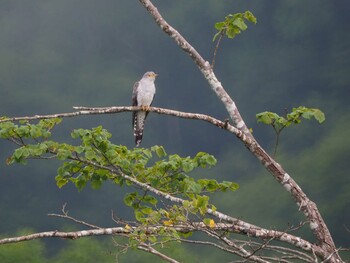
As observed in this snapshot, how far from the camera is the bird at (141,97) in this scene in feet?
41.1

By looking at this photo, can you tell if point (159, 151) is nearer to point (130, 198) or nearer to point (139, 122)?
point (130, 198)

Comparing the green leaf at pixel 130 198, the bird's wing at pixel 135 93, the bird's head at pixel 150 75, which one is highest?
the bird's head at pixel 150 75

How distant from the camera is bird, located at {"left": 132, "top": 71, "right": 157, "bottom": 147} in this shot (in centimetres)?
1254

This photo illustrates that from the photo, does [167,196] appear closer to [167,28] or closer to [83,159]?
[83,159]

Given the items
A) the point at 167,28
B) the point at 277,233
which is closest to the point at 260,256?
the point at 277,233

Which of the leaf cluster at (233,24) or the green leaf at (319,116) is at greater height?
the leaf cluster at (233,24)

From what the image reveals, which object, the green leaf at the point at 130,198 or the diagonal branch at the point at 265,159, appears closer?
the diagonal branch at the point at 265,159

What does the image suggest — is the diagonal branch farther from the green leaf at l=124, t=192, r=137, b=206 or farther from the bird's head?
the bird's head

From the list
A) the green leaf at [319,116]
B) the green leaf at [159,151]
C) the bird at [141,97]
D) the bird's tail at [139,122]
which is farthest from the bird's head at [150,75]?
the green leaf at [319,116]

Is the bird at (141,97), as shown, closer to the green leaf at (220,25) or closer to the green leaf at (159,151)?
the green leaf at (159,151)

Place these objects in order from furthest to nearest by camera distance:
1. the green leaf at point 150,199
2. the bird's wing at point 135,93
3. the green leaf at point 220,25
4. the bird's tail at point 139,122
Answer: the bird's wing at point 135,93
the bird's tail at point 139,122
the green leaf at point 150,199
the green leaf at point 220,25

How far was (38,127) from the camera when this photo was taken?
34.1 feet

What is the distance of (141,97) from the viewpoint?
508 inches

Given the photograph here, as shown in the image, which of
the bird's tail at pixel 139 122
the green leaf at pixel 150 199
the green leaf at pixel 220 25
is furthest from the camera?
the bird's tail at pixel 139 122
